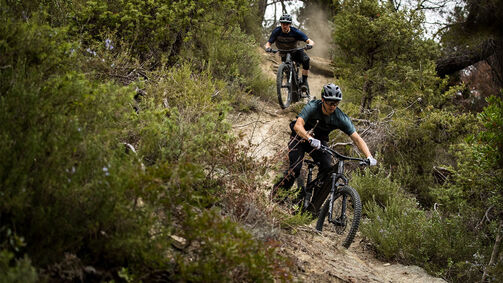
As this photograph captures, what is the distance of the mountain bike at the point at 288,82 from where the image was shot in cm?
Answer: 978

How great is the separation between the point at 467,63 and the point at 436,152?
18.4 ft

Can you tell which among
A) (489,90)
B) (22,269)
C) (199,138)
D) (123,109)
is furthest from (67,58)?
(489,90)

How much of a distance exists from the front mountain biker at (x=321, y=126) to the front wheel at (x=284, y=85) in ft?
10.8

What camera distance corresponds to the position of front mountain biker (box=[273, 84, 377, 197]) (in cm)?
604

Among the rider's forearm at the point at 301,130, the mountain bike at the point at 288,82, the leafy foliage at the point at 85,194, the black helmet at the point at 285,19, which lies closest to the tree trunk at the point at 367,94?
the mountain bike at the point at 288,82

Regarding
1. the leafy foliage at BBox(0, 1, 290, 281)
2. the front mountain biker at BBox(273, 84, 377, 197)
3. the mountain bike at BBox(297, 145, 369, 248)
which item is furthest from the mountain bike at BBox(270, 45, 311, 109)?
the leafy foliage at BBox(0, 1, 290, 281)

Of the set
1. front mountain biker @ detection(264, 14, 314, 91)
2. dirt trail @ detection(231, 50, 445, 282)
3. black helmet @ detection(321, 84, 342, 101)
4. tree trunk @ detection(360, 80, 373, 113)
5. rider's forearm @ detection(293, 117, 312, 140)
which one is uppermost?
front mountain biker @ detection(264, 14, 314, 91)

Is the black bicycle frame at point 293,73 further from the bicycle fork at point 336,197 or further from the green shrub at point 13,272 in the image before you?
the green shrub at point 13,272

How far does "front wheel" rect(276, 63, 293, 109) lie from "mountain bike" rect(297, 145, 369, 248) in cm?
344

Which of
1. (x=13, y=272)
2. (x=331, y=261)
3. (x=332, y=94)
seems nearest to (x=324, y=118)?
(x=332, y=94)

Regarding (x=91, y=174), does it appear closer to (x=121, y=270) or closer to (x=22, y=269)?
(x=121, y=270)

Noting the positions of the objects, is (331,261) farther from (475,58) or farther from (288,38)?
(475,58)

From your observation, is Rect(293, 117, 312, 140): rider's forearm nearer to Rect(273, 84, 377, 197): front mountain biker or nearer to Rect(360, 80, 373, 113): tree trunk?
Rect(273, 84, 377, 197): front mountain biker

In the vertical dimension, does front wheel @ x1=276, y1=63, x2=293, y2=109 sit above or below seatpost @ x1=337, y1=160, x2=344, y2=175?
above
